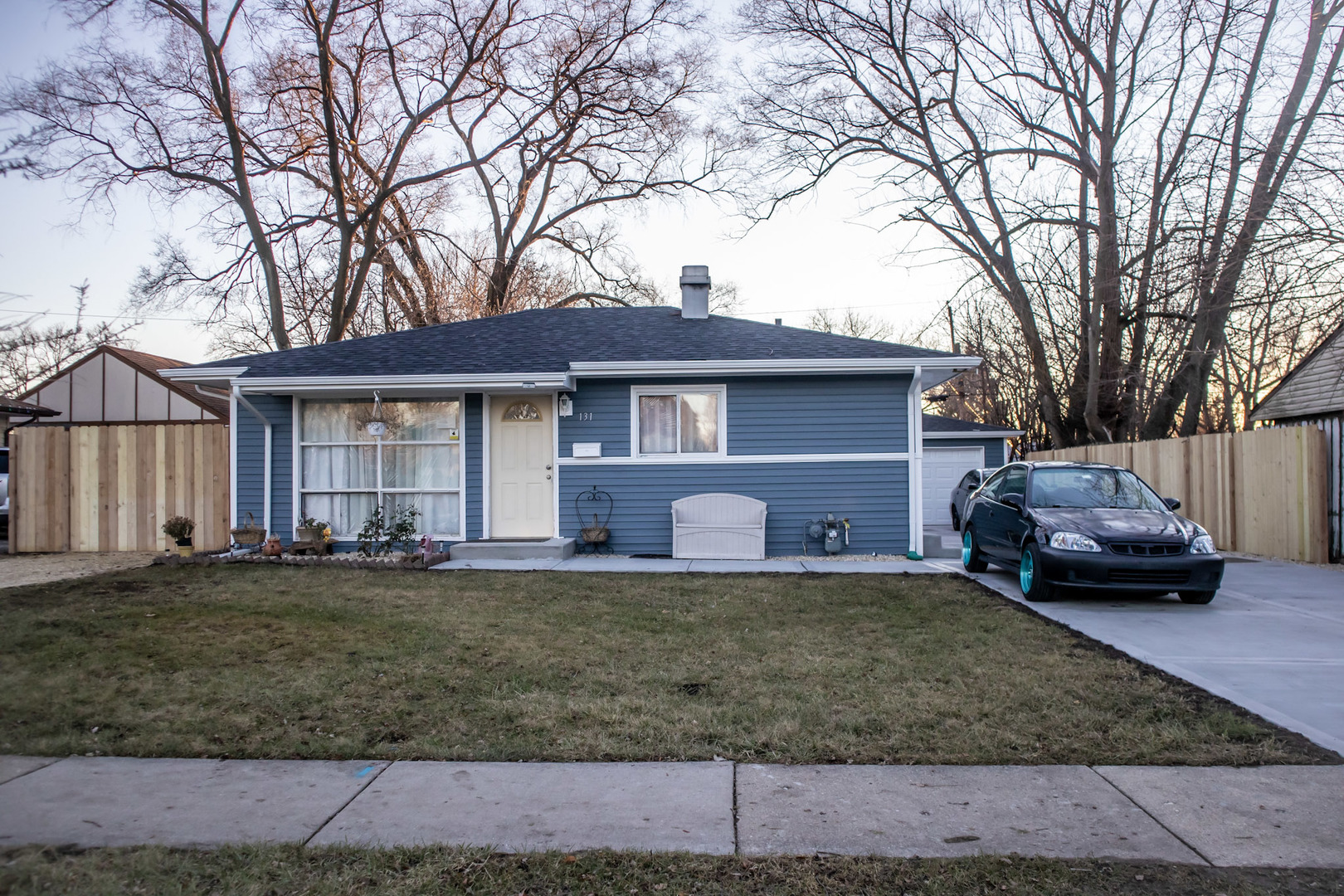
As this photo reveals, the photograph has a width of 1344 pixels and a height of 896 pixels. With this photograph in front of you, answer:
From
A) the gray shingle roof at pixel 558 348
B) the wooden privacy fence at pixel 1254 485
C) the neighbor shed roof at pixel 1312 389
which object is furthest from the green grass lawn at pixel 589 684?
the neighbor shed roof at pixel 1312 389

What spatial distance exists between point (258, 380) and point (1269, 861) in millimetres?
11822

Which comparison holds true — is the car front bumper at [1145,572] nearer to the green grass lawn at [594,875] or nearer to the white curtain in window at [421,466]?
the green grass lawn at [594,875]

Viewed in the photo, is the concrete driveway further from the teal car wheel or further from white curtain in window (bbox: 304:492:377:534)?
white curtain in window (bbox: 304:492:377:534)

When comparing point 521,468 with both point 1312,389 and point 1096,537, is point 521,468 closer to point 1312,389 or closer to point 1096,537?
point 1096,537

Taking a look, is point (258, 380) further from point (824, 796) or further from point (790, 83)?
point (790, 83)

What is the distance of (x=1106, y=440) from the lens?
2000 cm

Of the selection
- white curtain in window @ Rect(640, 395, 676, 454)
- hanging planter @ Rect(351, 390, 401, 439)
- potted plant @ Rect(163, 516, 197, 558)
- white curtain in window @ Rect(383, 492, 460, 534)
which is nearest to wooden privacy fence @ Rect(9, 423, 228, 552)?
potted plant @ Rect(163, 516, 197, 558)

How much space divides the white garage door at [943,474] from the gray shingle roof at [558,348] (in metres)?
9.26

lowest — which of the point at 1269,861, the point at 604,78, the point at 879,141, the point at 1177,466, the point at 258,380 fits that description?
the point at 1269,861

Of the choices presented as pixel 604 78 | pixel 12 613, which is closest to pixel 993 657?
pixel 12 613

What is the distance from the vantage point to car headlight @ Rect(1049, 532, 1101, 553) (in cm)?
808

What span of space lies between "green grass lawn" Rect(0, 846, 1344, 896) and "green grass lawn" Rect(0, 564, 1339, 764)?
102cm

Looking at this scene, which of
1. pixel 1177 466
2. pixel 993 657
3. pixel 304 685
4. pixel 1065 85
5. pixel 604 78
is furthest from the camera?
pixel 604 78

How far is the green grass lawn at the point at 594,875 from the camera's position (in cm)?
276
